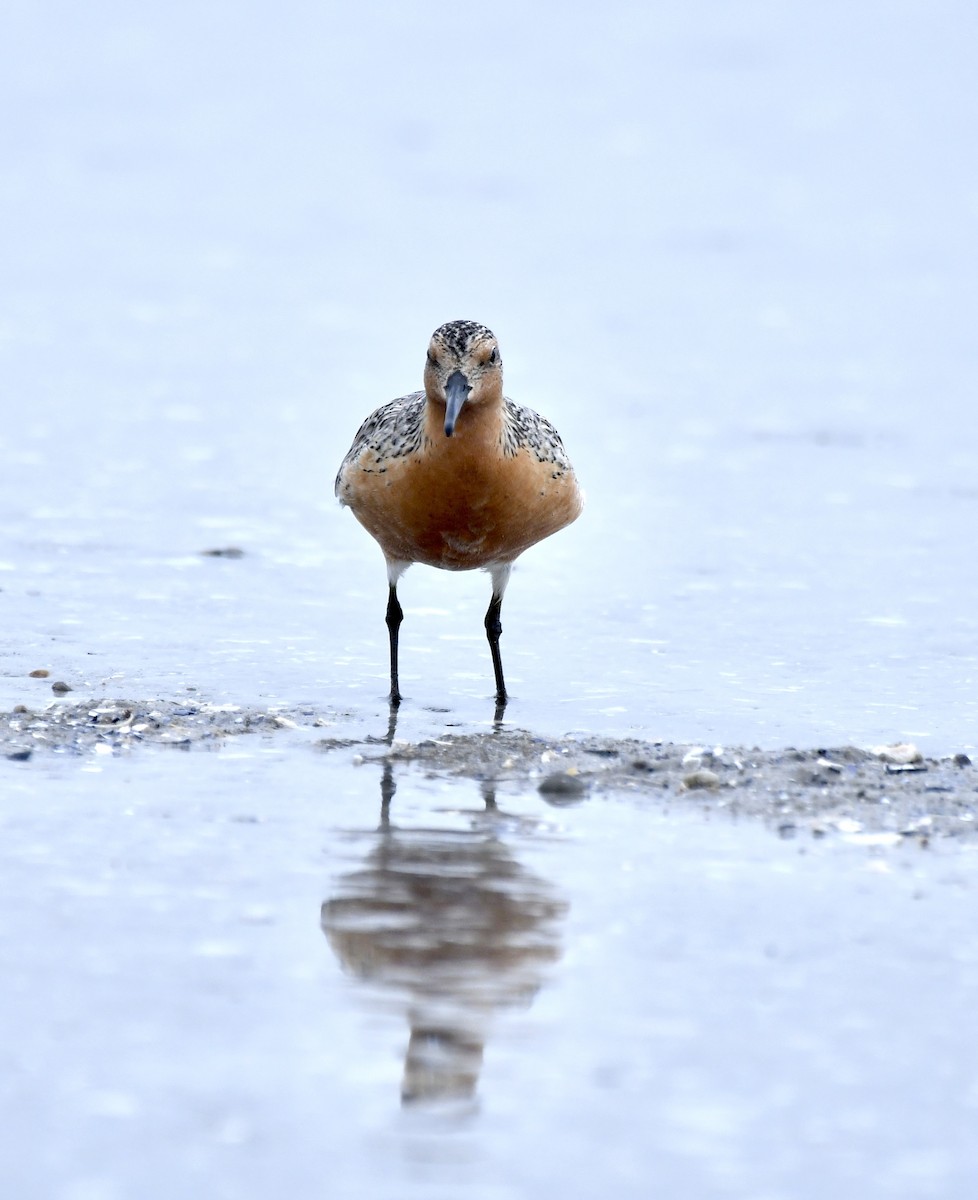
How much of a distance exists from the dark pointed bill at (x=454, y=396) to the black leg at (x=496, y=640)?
4.08 feet

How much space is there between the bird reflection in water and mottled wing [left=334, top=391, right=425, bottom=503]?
8.70 feet

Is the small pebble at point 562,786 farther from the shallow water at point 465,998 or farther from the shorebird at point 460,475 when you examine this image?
the shorebird at point 460,475

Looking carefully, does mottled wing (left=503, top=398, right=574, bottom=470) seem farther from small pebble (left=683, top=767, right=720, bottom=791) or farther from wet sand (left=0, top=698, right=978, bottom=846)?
small pebble (left=683, top=767, right=720, bottom=791)

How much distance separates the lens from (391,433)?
31.5ft

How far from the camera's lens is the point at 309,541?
12.9 m

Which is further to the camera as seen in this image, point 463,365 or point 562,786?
point 463,365

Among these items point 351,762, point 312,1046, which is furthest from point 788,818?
point 312,1046

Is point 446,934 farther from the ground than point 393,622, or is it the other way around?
point 393,622

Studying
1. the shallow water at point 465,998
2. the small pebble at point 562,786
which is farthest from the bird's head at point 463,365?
the shallow water at point 465,998

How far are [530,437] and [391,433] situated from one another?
619mm

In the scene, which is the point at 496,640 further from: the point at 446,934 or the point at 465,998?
the point at 465,998

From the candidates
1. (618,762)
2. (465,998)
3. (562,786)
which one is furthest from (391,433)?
(465,998)

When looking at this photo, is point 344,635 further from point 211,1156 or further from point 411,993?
point 211,1156

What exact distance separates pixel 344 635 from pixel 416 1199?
20.7 ft
